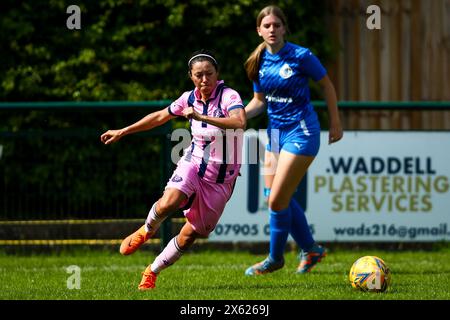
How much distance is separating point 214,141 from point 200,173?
267 mm

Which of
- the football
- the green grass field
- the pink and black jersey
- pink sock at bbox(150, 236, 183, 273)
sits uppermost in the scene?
the pink and black jersey

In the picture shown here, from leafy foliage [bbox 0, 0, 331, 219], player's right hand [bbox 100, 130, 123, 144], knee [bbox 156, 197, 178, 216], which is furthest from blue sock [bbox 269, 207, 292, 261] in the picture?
leafy foliage [bbox 0, 0, 331, 219]

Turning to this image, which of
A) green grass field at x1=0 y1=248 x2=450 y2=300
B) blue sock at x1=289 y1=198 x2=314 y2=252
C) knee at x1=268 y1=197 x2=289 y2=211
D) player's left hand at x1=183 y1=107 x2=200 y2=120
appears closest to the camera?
player's left hand at x1=183 y1=107 x2=200 y2=120

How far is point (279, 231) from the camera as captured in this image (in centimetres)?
846

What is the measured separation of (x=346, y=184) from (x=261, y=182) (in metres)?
0.86

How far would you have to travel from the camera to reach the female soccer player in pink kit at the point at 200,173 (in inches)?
291

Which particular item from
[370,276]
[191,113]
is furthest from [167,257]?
[370,276]

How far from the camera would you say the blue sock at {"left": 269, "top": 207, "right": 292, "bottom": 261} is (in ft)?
27.8

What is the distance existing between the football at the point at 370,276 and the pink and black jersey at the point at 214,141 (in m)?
1.12

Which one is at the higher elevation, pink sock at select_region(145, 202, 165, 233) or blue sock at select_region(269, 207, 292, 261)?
pink sock at select_region(145, 202, 165, 233)

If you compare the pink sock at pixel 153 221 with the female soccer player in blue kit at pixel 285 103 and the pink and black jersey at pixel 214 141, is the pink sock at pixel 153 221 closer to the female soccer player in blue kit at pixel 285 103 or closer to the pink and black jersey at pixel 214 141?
the pink and black jersey at pixel 214 141

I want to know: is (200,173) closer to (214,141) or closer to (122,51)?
(214,141)

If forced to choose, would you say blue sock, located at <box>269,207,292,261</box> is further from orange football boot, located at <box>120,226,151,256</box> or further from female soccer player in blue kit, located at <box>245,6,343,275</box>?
orange football boot, located at <box>120,226,151,256</box>
